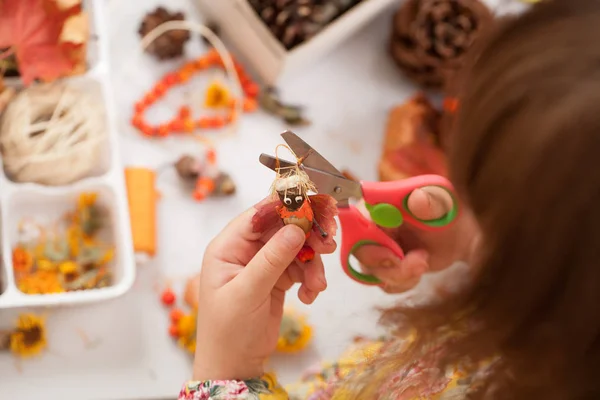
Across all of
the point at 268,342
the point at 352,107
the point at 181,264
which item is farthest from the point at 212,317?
the point at 352,107

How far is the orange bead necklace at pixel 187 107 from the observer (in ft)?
2.45

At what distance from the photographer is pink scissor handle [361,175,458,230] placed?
0.54 metres

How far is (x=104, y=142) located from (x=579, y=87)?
19.2 inches

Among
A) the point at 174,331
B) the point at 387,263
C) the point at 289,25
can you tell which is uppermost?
the point at 289,25

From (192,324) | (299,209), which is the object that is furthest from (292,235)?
(192,324)

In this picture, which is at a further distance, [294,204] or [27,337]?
[27,337]

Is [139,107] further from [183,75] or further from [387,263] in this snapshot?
[387,263]

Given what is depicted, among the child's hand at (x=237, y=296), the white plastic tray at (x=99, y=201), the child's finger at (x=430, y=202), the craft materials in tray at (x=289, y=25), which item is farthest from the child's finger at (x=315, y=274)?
the craft materials in tray at (x=289, y=25)

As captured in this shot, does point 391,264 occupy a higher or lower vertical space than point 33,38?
lower

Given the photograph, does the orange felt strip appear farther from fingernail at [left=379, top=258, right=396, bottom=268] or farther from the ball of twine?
fingernail at [left=379, top=258, right=396, bottom=268]

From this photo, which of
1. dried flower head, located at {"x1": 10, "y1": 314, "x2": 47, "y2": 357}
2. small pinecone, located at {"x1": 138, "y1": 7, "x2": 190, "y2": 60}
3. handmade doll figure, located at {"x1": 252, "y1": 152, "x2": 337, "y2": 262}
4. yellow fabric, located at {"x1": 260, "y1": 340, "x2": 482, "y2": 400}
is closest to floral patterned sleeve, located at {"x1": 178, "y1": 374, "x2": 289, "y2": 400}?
yellow fabric, located at {"x1": 260, "y1": 340, "x2": 482, "y2": 400}

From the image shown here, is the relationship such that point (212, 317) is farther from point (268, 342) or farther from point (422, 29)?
point (422, 29)

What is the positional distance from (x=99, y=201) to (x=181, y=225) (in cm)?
9

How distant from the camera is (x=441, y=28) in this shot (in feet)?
2.50
